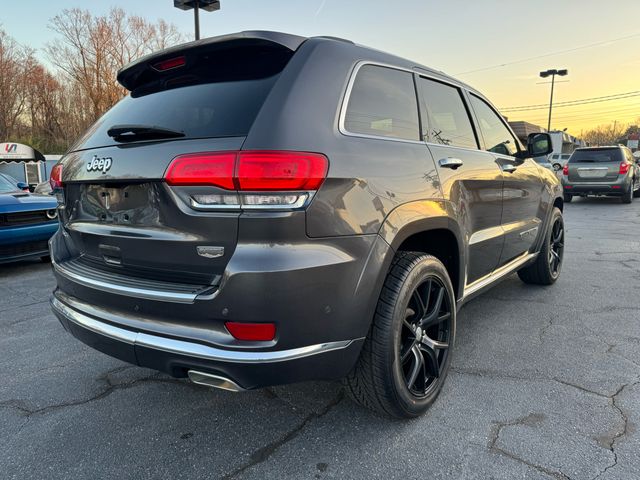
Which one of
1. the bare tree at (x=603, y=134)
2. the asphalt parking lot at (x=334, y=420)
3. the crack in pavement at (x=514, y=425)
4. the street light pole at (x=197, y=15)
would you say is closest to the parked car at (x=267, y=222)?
the asphalt parking lot at (x=334, y=420)

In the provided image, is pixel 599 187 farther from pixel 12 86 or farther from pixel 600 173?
pixel 12 86

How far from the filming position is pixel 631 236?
27.5ft

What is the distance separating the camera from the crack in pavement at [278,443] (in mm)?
2070

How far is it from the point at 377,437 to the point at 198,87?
195 centimetres

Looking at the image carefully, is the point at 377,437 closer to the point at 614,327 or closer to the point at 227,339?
the point at 227,339

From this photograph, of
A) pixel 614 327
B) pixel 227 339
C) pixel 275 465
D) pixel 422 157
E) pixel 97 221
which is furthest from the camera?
pixel 614 327

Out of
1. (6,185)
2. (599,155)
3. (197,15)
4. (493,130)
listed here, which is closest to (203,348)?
(493,130)

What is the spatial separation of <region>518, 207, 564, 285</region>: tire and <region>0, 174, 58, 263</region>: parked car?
228 inches

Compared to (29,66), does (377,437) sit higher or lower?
lower

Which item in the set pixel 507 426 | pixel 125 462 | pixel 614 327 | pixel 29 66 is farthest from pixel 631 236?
pixel 29 66

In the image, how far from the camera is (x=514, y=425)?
92.7 inches

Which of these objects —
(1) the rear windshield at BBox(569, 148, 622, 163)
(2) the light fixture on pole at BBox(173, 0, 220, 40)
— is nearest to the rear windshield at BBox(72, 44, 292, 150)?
(2) the light fixture on pole at BBox(173, 0, 220, 40)

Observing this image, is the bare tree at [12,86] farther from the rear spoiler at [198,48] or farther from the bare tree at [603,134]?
the bare tree at [603,134]

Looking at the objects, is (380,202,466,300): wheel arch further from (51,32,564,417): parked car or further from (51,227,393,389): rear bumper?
(51,227,393,389): rear bumper
